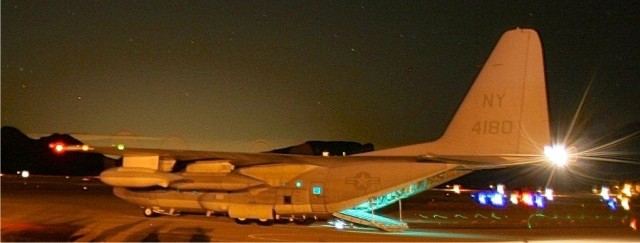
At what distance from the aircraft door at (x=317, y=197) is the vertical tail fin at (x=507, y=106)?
11.6 ft

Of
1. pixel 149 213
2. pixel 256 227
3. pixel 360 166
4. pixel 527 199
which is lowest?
pixel 256 227

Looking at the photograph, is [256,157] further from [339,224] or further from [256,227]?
[339,224]

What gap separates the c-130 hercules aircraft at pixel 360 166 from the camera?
1738 centimetres

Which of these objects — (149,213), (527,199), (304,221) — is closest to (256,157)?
(304,221)

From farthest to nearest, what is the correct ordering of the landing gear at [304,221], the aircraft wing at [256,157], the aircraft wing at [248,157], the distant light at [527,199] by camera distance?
1. the distant light at [527,199]
2. the landing gear at [304,221]
3. the aircraft wing at [248,157]
4. the aircraft wing at [256,157]

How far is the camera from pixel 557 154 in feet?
54.5

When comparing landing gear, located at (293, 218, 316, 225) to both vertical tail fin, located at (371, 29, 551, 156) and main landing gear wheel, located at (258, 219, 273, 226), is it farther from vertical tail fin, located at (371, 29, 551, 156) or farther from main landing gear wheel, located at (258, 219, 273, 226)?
Answer: vertical tail fin, located at (371, 29, 551, 156)

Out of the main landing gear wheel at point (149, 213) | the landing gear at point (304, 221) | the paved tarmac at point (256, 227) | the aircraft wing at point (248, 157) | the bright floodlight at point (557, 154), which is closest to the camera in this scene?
the bright floodlight at point (557, 154)

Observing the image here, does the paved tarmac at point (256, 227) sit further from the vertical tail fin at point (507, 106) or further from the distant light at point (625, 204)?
the distant light at point (625, 204)

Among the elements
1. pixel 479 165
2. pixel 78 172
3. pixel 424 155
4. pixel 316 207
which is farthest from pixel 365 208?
pixel 78 172

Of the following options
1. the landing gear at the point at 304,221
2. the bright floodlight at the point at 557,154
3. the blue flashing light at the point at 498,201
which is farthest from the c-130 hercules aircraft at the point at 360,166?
the blue flashing light at the point at 498,201

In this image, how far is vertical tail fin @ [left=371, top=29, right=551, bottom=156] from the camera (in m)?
17.2

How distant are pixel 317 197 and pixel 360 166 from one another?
1.57m

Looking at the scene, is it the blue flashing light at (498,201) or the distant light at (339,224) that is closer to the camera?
the distant light at (339,224)
